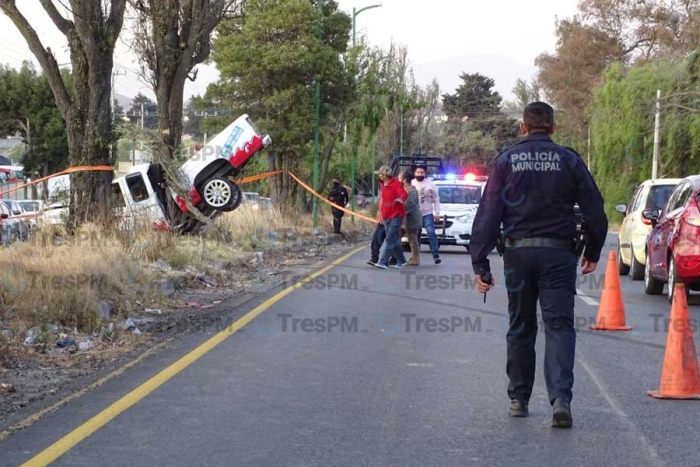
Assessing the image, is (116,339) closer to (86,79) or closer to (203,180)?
(86,79)

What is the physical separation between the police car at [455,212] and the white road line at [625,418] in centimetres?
1460

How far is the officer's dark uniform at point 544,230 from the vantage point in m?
6.52

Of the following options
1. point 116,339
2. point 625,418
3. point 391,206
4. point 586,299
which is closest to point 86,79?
point 391,206

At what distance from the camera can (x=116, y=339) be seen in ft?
33.4

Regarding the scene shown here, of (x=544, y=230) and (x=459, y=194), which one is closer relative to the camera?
(x=544, y=230)

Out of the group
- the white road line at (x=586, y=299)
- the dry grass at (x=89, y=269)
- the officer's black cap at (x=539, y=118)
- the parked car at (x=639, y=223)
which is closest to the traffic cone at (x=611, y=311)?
the white road line at (x=586, y=299)

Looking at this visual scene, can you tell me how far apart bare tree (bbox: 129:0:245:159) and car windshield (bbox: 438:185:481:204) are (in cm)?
739

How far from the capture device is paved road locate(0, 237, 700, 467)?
5.93 metres

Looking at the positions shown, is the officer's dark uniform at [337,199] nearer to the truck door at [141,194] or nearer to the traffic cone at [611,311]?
the truck door at [141,194]

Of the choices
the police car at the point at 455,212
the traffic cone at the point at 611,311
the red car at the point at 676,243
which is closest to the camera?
the traffic cone at the point at 611,311

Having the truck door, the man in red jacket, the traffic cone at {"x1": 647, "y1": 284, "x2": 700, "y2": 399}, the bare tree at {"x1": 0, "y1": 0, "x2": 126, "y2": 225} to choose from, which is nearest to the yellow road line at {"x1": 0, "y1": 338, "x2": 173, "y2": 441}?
the traffic cone at {"x1": 647, "y1": 284, "x2": 700, "y2": 399}

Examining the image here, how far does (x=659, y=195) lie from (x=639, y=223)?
1.05 metres

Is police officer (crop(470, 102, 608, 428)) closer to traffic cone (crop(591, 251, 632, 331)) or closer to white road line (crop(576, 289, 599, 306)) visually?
traffic cone (crop(591, 251, 632, 331))

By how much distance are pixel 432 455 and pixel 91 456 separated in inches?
74.0
